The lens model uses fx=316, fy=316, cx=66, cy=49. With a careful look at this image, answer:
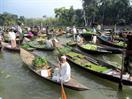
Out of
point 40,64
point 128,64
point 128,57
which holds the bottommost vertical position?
point 40,64

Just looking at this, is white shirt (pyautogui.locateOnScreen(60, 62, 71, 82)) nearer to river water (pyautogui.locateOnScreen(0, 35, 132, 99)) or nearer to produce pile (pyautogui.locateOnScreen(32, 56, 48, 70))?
river water (pyautogui.locateOnScreen(0, 35, 132, 99))

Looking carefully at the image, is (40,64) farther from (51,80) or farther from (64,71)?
(64,71)

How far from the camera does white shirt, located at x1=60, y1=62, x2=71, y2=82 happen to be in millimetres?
12504

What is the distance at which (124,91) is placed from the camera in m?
13.7

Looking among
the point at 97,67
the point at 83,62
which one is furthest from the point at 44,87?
the point at 83,62

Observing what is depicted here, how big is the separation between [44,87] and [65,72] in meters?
2.18

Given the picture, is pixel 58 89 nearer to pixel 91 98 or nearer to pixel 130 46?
pixel 91 98

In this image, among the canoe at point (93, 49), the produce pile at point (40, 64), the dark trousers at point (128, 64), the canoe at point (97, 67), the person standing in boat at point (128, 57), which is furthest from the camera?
the canoe at point (93, 49)

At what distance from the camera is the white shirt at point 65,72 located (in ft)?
41.0

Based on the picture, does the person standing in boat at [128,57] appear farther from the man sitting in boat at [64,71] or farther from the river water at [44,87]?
the man sitting in boat at [64,71]

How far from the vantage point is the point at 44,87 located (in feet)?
47.3

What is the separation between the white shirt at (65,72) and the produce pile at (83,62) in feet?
10.2

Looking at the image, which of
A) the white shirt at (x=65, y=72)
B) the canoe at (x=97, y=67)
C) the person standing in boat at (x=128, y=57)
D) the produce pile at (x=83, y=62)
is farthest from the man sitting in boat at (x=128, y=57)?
the white shirt at (x=65, y=72)

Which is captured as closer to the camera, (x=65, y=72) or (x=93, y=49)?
(x=65, y=72)
